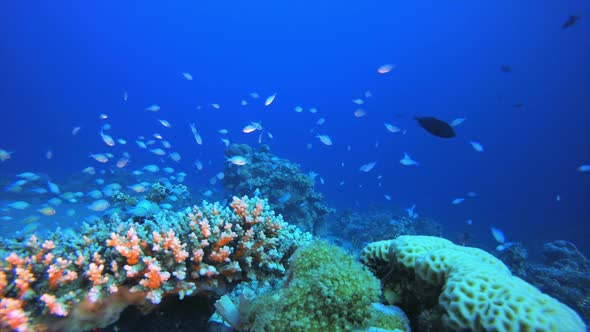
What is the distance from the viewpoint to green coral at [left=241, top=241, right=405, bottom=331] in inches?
101

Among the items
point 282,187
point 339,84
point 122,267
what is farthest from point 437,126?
point 339,84

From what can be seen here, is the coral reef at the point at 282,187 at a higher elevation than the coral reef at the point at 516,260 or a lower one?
higher

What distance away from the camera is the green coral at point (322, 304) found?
257 centimetres

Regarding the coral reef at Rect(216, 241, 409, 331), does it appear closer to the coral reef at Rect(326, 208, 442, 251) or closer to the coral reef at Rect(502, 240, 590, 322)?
the coral reef at Rect(502, 240, 590, 322)

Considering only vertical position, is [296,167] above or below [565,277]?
above

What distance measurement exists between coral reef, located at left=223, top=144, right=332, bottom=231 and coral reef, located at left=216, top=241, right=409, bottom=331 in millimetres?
9956

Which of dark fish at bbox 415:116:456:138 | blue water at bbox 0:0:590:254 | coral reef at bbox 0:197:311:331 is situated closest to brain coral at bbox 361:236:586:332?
coral reef at bbox 0:197:311:331

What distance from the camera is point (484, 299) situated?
8.36 ft

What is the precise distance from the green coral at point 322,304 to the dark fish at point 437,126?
5071mm

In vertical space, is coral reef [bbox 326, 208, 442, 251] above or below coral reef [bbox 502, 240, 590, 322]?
above

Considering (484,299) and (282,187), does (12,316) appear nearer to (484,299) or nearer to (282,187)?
(484,299)

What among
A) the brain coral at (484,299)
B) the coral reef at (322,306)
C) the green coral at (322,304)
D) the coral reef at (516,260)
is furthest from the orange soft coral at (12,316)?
the coral reef at (516,260)

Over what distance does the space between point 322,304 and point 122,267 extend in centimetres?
217

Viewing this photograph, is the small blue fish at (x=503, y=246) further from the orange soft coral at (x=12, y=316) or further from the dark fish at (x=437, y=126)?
the orange soft coral at (x=12, y=316)
